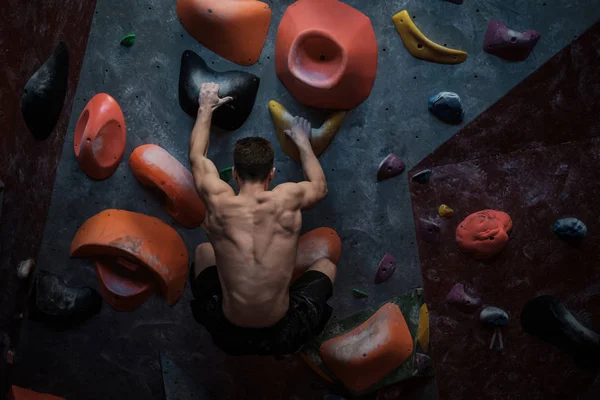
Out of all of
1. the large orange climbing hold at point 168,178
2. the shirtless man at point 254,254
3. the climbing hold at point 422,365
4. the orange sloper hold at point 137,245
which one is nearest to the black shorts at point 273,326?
the shirtless man at point 254,254

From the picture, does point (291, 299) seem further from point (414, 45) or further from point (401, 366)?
point (414, 45)

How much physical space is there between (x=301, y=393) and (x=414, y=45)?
75.3 inches

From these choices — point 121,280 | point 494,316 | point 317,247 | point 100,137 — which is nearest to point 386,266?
point 317,247

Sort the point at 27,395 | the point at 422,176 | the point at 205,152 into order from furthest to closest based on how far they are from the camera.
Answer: the point at 27,395 → the point at 422,176 → the point at 205,152

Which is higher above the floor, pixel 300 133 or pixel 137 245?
pixel 300 133

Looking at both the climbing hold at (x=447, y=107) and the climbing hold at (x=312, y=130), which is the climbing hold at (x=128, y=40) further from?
the climbing hold at (x=447, y=107)

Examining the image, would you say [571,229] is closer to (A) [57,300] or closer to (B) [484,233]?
(B) [484,233]

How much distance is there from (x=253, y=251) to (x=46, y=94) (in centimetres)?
128

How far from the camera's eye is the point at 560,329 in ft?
11.7

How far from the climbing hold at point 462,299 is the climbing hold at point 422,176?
1.85ft

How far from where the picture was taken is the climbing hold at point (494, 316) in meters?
3.60

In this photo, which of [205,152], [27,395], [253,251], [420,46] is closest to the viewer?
[253,251]

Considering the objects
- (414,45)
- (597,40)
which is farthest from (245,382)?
(597,40)

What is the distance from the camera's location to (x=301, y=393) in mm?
3824
